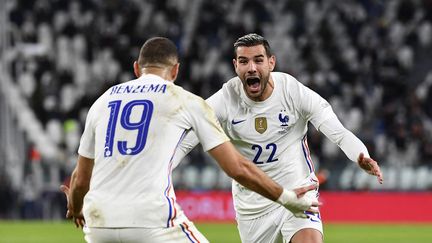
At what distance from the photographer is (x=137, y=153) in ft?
21.0

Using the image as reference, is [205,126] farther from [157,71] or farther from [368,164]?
[368,164]

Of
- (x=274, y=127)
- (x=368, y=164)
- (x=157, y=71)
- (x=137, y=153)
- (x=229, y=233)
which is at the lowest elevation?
(x=229, y=233)

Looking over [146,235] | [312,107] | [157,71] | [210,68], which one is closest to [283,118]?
[312,107]

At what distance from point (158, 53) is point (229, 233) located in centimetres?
1348

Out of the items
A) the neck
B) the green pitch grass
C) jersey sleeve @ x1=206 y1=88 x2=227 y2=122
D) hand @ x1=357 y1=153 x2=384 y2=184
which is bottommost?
the green pitch grass

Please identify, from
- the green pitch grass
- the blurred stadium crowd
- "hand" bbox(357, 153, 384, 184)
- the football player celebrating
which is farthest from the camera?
the blurred stadium crowd

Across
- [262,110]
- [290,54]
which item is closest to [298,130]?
[262,110]

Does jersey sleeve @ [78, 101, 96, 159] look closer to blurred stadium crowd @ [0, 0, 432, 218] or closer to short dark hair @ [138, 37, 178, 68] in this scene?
short dark hair @ [138, 37, 178, 68]

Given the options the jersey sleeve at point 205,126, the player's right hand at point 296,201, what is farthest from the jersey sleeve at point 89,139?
the player's right hand at point 296,201

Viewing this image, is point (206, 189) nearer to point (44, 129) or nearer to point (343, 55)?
point (44, 129)

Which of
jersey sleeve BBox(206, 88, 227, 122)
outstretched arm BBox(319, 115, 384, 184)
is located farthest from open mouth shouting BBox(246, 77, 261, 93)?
outstretched arm BBox(319, 115, 384, 184)

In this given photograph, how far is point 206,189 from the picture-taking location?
2386 cm

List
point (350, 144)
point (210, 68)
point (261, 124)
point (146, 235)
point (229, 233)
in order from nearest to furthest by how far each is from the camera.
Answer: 1. point (146, 235)
2. point (350, 144)
3. point (261, 124)
4. point (229, 233)
5. point (210, 68)

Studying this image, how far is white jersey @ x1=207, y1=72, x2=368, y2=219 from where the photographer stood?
8.67m
